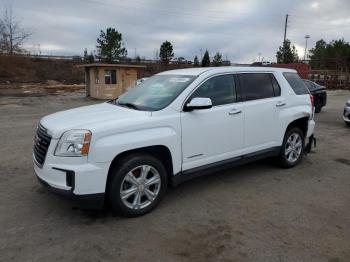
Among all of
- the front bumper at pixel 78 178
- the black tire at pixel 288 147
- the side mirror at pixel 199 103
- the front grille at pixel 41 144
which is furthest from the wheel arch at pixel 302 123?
the front grille at pixel 41 144

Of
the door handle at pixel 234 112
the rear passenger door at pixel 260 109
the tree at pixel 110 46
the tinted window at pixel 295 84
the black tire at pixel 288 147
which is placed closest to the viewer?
the door handle at pixel 234 112

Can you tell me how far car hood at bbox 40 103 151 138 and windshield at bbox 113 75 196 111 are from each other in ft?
0.78

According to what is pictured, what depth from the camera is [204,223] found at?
12.9 feet

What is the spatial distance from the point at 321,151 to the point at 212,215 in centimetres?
425

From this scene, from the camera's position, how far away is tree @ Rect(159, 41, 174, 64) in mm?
54781

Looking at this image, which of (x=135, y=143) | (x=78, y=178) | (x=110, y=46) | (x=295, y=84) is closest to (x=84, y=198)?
(x=78, y=178)

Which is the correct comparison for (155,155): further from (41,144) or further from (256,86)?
(256,86)

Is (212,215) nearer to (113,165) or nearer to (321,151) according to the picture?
(113,165)

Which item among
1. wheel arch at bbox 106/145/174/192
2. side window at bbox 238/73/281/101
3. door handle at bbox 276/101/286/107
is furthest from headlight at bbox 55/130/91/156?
door handle at bbox 276/101/286/107

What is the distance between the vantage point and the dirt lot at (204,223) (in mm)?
3314

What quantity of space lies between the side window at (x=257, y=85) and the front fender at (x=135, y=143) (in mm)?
1564

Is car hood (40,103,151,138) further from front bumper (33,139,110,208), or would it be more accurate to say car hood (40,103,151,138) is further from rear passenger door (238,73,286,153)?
rear passenger door (238,73,286,153)

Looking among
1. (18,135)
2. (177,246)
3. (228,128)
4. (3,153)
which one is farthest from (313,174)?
(18,135)

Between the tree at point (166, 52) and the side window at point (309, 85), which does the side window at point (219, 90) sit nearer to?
the side window at point (309, 85)
